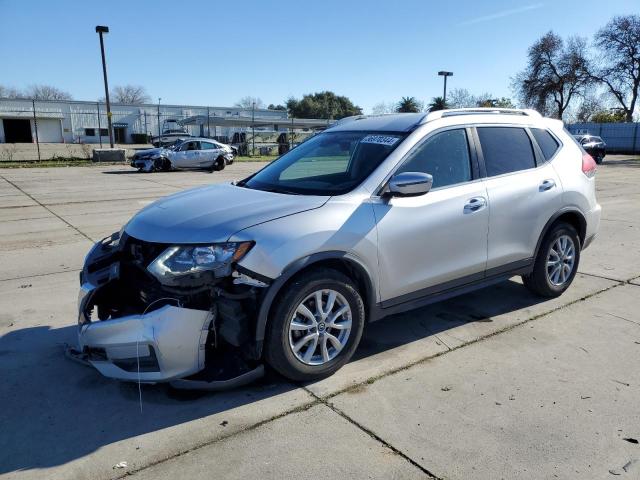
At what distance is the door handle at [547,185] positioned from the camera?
4.83 meters

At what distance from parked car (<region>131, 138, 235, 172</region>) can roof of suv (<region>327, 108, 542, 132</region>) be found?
18.9 metres

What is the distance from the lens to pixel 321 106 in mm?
94500

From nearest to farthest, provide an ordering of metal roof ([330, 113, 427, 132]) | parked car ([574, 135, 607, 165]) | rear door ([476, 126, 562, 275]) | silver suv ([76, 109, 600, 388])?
silver suv ([76, 109, 600, 388])
metal roof ([330, 113, 427, 132])
rear door ([476, 126, 562, 275])
parked car ([574, 135, 607, 165])

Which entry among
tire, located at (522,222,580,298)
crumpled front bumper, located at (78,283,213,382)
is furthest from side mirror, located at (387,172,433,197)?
tire, located at (522,222,580,298)

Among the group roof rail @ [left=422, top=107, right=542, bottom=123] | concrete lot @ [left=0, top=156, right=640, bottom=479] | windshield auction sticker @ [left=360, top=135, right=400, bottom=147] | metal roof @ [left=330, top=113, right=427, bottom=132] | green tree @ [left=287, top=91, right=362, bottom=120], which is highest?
green tree @ [left=287, top=91, right=362, bottom=120]

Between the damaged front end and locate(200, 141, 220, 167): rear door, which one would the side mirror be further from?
locate(200, 141, 220, 167): rear door

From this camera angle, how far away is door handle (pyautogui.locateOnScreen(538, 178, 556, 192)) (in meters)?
4.83

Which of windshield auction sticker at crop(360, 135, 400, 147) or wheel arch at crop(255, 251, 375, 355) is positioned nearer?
wheel arch at crop(255, 251, 375, 355)

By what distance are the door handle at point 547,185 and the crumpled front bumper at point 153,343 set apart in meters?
3.30

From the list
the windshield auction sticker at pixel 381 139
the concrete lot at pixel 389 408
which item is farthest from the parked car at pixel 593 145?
the windshield auction sticker at pixel 381 139

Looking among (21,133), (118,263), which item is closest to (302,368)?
(118,263)

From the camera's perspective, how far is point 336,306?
11.8 ft

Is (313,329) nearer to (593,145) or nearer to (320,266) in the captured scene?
(320,266)

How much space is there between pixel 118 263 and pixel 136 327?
2.40 ft
